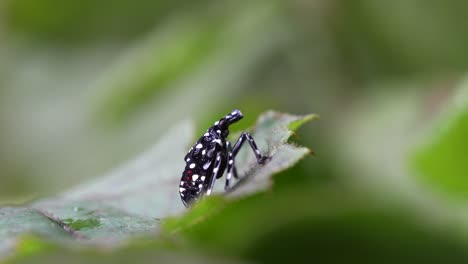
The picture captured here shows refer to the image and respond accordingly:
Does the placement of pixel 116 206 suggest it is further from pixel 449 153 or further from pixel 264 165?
pixel 449 153

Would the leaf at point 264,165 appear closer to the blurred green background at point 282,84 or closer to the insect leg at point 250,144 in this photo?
the insect leg at point 250,144

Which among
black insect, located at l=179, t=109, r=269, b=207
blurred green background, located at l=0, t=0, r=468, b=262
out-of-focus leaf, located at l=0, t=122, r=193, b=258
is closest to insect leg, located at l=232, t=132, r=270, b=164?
black insect, located at l=179, t=109, r=269, b=207

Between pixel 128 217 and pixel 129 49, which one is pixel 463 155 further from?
pixel 129 49

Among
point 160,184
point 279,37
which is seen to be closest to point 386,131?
point 279,37

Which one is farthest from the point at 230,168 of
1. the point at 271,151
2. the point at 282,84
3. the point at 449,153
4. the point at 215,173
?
the point at 282,84

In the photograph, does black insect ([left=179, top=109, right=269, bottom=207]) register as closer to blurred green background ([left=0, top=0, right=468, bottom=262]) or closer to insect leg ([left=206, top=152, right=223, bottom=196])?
insect leg ([left=206, top=152, right=223, bottom=196])
